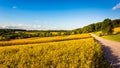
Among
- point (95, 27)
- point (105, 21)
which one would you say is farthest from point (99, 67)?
point (95, 27)

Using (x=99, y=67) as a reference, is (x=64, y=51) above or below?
above

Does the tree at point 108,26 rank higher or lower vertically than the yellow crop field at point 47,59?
→ higher

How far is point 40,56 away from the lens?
12.5m

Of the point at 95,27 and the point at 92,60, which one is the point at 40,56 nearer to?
the point at 92,60

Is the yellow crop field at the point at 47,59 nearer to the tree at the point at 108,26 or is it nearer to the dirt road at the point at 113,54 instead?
the dirt road at the point at 113,54

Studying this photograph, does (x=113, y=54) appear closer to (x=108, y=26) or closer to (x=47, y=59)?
(x=47, y=59)

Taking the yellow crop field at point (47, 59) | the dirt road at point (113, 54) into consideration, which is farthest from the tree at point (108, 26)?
the yellow crop field at point (47, 59)

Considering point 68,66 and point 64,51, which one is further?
point 64,51

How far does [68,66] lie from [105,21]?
235 feet

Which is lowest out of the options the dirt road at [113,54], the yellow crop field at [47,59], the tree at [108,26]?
the dirt road at [113,54]

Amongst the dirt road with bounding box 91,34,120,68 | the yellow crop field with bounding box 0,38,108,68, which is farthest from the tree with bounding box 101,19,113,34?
the yellow crop field with bounding box 0,38,108,68

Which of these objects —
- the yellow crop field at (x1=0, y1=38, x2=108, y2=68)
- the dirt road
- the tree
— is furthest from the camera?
the tree

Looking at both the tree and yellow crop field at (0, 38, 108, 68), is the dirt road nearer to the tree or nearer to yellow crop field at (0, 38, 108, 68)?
yellow crop field at (0, 38, 108, 68)

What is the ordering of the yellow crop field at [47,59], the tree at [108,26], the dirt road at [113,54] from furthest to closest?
the tree at [108,26]
the dirt road at [113,54]
the yellow crop field at [47,59]
